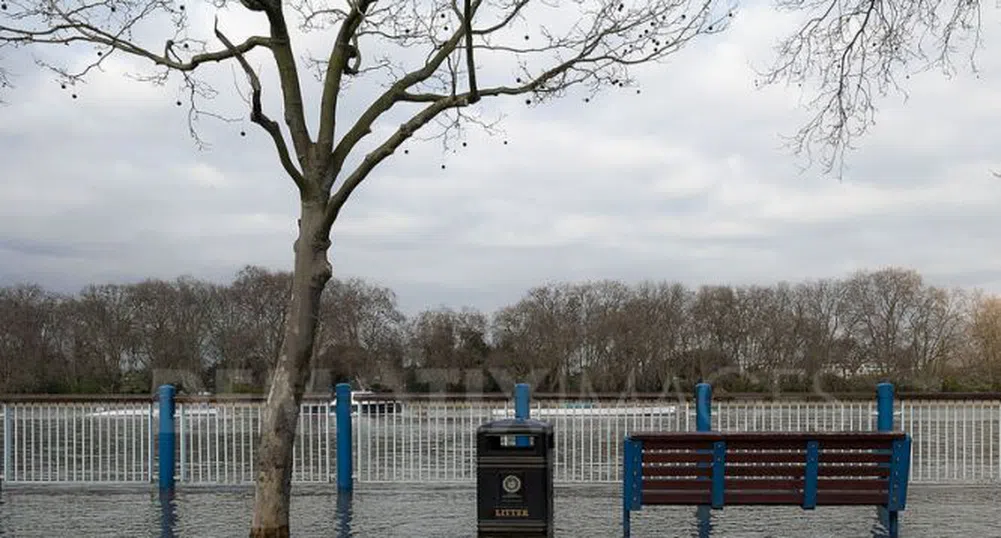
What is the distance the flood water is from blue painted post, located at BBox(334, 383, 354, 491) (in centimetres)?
29

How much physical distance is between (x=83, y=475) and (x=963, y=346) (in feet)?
254

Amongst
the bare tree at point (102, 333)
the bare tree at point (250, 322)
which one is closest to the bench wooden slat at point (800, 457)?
the bare tree at point (250, 322)

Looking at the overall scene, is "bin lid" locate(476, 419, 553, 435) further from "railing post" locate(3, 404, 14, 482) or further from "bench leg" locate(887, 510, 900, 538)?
"railing post" locate(3, 404, 14, 482)

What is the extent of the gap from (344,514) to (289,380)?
4001mm

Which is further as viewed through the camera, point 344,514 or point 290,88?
point 344,514

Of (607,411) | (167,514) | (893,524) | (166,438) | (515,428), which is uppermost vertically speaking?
(515,428)

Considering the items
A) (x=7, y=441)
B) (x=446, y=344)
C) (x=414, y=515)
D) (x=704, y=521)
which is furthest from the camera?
(x=446, y=344)

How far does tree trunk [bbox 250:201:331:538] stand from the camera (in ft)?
37.4

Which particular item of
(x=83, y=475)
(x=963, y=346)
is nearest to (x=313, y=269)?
(x=83, y=475)

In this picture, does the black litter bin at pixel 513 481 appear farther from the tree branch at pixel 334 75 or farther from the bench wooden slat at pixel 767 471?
the tree branch at pixel 334 75

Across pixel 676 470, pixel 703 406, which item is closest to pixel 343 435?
pixel 703 406

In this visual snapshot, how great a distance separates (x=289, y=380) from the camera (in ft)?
37.8

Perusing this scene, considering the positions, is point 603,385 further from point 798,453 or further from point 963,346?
point 798,453

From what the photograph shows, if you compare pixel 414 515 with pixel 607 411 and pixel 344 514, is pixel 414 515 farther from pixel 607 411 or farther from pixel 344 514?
pixel 607 411
